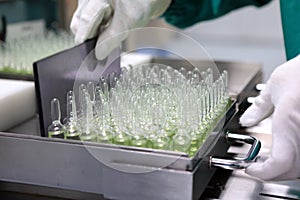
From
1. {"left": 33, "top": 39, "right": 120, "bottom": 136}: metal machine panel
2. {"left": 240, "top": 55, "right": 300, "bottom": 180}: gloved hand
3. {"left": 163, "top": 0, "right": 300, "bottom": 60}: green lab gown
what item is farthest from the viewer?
{"left": 163, "top": 0, "right": 300, "bottom": 60}: green lab gown

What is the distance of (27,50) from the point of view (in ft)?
4.47

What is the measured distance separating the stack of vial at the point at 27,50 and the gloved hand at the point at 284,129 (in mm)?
718

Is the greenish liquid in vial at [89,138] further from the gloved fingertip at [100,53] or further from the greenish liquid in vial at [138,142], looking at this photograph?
the gloved fingertip at [100,53]

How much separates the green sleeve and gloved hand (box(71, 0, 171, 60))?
0.34 metres

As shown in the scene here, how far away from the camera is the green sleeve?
4.77 ft

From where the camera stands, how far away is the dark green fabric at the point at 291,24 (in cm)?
114

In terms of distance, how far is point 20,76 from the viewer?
1.16m

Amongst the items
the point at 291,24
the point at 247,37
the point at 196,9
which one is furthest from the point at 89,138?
the point at 247,37

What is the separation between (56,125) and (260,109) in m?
0.38

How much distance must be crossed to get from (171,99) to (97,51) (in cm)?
26

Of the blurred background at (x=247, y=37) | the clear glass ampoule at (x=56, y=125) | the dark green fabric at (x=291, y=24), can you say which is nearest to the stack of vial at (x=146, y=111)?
the clear glass ampoule at (x=56, y=125)

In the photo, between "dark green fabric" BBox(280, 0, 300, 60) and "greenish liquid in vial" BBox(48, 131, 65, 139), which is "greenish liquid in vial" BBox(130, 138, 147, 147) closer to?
"greenish liquid in vial" BBox(48, 131, 65, 139)

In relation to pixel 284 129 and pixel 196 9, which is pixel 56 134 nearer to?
pixel 284 129

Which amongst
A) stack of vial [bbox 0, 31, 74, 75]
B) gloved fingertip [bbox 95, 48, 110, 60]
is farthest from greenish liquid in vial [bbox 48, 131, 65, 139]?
stack of vial [bbox 0, 31, 74, 75]
